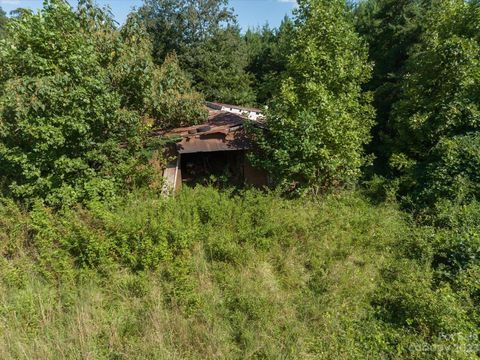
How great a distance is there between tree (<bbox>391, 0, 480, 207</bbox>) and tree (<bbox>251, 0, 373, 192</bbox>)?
1.33 meters

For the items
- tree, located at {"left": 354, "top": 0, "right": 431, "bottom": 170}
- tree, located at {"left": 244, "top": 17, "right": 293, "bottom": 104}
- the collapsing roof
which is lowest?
the collapsing roof

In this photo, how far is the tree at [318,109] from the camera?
6906 mm

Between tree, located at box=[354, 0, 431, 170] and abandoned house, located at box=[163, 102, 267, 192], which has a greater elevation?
tree, located at box=[354, 0, 431, 170]

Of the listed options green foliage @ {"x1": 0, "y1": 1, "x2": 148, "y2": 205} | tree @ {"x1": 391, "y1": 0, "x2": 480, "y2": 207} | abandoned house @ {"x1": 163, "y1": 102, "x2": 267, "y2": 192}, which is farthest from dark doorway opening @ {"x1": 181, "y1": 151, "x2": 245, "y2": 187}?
tree @ {"x1": 391, "y1": 0, "x2": 480, "y2": 207}

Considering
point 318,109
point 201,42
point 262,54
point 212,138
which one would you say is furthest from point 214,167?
point 262,54

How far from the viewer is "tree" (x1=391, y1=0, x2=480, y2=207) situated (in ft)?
21.7

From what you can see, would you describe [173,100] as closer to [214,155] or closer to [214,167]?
[214,155]

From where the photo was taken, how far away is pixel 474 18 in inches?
321

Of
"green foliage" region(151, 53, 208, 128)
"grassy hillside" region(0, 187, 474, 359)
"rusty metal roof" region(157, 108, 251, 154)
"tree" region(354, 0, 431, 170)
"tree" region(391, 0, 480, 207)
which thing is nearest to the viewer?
"grassy hillside" region(0, 187, 474, 359)

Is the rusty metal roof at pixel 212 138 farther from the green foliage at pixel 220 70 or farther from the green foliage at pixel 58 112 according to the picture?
the green foliage at pixel 220 70

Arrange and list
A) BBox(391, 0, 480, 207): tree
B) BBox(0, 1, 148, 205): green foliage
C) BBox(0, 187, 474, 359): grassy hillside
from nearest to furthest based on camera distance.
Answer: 1. BBox(0, 187, 474, 359): grassy hillside
2. BBox(0, 1, 148, 205): green foliage
3. BBox(391, 0, 480, 207): tree

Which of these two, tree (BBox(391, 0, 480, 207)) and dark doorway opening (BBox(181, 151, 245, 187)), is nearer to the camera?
tree (BBox(391, 0, 480, 207))

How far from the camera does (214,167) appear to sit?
374 inches

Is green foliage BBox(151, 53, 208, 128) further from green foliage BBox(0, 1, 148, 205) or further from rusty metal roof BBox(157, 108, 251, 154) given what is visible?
green foliage BBox(0, 1, 148, 205)
